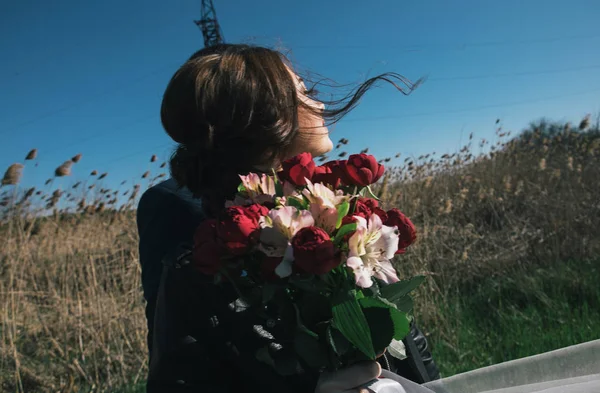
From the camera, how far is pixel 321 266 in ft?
2.46

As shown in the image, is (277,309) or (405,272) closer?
(277,309)

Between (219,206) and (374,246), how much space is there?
56 centimetres

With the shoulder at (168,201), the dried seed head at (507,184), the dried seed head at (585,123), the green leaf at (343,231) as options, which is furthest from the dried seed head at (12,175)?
the dried seed head at (585,123)

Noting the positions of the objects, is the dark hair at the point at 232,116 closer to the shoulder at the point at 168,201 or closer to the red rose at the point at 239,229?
the shoulder at the point at 168,201

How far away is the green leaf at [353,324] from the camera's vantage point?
0.79 meters

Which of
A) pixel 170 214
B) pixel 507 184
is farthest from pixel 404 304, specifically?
pixel 507 184

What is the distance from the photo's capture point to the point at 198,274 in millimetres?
1074

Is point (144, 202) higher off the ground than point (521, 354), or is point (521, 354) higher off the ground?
point (144, 202)

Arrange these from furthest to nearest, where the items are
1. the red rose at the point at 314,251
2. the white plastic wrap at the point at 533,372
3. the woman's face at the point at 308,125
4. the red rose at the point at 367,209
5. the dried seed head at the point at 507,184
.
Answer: the dried seed head at the point at 507,184 → the woman's face at the point at 308,125 → the white plastic wrap at the point at 533,372 → the red rose at the point at 367,209 → the red rose at the point at 314,251

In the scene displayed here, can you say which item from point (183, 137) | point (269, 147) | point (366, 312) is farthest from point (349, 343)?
point (183, 137)

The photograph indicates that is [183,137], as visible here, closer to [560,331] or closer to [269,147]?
[269,147]

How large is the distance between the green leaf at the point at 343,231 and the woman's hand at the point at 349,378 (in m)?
0.24

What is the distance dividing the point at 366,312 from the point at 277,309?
0.68ft

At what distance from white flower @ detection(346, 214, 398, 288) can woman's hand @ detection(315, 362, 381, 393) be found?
17 cm
